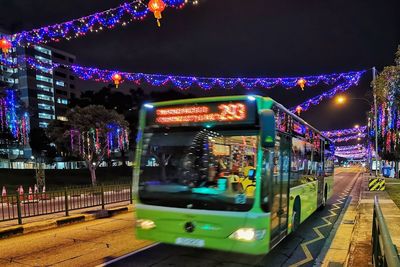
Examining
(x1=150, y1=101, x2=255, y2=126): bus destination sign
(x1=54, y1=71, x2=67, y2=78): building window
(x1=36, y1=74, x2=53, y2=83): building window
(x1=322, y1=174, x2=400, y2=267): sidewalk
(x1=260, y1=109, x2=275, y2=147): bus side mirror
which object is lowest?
(x1=322, y1=174, x2=400, y2=267): sidewalk

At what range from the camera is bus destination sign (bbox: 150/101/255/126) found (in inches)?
254

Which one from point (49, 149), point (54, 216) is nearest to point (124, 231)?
point (54, 216)

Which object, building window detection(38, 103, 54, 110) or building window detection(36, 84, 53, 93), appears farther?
building window detection(38, 103, 54, 110)

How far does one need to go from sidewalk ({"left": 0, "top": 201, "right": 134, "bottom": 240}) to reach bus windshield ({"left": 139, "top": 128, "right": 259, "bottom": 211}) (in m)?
6.03

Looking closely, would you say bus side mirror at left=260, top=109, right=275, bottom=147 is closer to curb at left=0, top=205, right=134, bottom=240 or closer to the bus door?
the bus door

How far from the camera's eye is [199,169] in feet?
21.7

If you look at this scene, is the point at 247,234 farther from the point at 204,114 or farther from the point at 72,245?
the point at 72,245

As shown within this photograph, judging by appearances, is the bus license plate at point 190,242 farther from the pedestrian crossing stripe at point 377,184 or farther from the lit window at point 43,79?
the lit window at point 43,79

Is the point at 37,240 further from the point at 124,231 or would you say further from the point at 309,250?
the point at 309,250

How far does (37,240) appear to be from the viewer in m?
9.66

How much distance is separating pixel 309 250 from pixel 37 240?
23.9 ft

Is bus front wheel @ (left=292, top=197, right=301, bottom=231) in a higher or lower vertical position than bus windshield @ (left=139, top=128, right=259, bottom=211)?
lower

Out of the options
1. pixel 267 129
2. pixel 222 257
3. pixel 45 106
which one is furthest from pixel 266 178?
pixel 45 106

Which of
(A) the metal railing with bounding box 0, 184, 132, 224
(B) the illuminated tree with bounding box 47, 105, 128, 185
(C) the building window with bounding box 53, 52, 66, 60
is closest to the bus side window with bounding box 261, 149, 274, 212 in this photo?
(A) the metal railing with bounding box 0, 184, 132, 224
